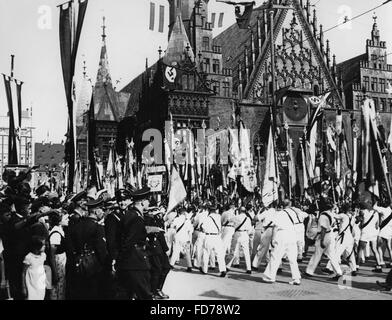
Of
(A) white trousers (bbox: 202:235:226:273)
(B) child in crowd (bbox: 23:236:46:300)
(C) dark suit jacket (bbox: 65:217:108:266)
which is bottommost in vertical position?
(A) white trousers (bbox: 202:235:226:273)

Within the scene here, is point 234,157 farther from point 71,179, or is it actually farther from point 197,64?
point 197,64

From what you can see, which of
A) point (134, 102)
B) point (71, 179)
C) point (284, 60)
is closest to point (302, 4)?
point (284, 60)

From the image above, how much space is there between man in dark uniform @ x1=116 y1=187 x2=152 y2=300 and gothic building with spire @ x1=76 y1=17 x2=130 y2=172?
49.2 metres

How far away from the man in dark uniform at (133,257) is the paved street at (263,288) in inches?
96.8

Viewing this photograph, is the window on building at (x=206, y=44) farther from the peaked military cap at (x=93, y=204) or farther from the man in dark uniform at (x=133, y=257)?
the man in dark uniform at (x=133, y=257)

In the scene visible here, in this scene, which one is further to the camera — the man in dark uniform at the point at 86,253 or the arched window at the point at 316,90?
the arched window at the point at 316,90

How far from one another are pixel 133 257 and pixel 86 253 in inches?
26.4

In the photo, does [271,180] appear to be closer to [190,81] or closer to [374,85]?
[190,81]

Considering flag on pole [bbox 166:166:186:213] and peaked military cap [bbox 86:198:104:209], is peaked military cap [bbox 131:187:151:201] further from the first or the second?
flag on pole [bbox 166:166:186:213]

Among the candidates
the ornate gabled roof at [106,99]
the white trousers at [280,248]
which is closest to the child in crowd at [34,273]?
the white trousers at [280,248]

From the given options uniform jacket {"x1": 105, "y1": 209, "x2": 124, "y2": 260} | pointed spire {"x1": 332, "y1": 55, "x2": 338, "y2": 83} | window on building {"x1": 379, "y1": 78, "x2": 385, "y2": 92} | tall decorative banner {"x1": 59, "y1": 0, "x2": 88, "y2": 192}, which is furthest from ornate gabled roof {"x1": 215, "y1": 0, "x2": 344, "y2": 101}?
uniform jacket {"x1": 105, "y1": 209, "x2": 124, "y2": 260}

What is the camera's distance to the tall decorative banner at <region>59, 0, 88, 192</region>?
9.72m

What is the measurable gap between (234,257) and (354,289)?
4.59 m

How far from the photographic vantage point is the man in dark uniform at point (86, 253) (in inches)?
303
